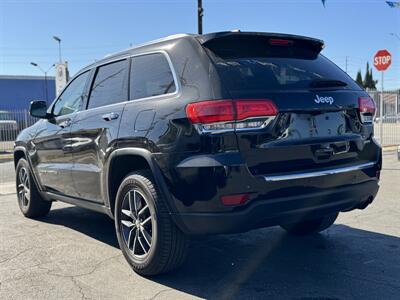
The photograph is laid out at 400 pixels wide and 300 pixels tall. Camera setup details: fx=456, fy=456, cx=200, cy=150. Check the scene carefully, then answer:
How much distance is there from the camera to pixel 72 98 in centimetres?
516

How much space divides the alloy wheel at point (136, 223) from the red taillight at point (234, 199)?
77cm

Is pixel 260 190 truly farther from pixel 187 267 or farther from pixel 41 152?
pixel 41 152

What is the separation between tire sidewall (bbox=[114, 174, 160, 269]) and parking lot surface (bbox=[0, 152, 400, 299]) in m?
0.13

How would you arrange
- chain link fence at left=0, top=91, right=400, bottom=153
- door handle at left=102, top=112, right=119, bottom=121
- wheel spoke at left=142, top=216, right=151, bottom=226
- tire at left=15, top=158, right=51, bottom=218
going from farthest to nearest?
chain link fence at left=0, top=91, right=400, bottom=153 < tire at left=15, top=158, right=51, bottom=218 < door handle at left=102, top=112, right=119, bottom=121 < wheel spoke at left=142, top=216, right=151, bottom=226

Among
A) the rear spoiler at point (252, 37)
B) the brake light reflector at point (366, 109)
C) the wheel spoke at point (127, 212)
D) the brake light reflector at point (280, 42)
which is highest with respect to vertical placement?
the rear spoiler at point (252, 37)

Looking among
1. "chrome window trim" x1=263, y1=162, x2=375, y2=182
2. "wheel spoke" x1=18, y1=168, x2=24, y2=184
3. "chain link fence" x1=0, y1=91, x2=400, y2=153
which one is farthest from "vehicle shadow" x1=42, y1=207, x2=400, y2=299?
"chain link fence" x1=0, y1=91, x2=400, y2=153

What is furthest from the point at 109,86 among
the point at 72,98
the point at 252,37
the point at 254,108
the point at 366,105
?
the point at 366,105

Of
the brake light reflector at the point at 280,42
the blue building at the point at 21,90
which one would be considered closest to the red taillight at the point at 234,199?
the brake light reflector at the point at 280,42

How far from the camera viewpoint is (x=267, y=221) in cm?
323

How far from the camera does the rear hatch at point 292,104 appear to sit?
10.4 ft

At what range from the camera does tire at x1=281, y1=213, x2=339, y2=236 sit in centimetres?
472

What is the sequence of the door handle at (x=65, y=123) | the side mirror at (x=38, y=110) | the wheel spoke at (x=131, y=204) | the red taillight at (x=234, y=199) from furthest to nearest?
the side mirror at (x=38, y=110)
the door handle at (x=65, y=123)
the wheel spoke at (x=131, y=204)
the red taillight at (x=234, y=199)

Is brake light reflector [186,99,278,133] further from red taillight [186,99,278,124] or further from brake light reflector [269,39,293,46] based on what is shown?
brake light reflector [269,39,293,46]

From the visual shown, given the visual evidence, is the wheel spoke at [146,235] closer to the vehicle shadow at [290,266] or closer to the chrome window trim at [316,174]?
the vehicle shadow at [290,266]
